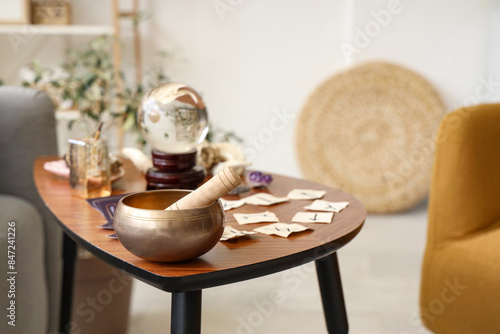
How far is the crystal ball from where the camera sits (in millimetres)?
1056

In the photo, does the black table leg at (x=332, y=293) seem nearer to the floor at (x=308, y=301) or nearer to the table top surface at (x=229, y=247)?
the table top surface at (x=229, y=247)

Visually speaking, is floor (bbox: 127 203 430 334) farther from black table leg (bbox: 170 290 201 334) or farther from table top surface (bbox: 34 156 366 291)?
black table leg (bbox: 170 290 201 334)

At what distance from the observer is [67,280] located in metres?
1.34

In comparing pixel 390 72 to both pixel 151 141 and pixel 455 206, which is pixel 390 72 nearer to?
pixel 455 206

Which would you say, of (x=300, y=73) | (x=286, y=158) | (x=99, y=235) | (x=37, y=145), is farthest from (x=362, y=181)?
(x=99, y=235)

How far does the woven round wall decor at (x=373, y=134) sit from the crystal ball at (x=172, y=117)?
1813mm

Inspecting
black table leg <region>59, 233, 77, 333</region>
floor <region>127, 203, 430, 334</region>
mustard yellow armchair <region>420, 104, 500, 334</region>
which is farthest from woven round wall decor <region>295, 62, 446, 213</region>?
black table leg <region>59, 233, 77, 333</region>

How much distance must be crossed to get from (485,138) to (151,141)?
0.81m

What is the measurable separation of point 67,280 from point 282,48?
1.93 meters

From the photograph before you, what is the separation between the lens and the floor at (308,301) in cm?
164

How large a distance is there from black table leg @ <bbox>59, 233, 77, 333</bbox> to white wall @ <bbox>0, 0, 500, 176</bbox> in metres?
1.71

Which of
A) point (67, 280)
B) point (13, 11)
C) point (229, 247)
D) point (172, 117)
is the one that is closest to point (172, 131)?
point (172, 117)

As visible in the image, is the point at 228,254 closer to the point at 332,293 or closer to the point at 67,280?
the point at 332,293

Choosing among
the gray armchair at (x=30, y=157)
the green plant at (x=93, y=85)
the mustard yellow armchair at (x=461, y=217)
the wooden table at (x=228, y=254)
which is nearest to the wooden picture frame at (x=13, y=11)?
the green plant at (x=93, y=85)
